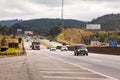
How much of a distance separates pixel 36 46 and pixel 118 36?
58.2 metres

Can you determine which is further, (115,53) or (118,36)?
(118,36)

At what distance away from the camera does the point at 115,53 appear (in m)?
63.9

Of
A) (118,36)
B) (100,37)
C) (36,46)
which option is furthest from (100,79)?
(100,37)

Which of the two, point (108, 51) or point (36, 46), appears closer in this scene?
point (108, 51)

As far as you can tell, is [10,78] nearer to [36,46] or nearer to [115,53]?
[115,53]

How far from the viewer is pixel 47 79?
18375 millimetres

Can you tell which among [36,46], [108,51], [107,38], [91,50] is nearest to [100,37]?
[107,38]

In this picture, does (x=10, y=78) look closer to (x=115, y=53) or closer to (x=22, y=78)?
(x=22, y=78)

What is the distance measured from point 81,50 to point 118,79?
43.6 m

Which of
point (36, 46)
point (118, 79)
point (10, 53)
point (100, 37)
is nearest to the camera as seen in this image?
point (118, 79)

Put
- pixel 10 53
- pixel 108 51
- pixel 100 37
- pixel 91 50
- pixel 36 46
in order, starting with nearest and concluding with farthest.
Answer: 1. pixel 10 53
2. pixel 108 51
3. pixel 91 50
4. pixel 36 46
5. pixel 100 37

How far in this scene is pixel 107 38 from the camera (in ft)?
618

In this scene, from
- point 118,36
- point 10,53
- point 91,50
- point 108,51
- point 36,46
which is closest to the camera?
point 10,53

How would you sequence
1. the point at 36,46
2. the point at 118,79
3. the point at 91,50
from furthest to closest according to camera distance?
the point at 36,46
the point at 91,50
the point at 118,79
